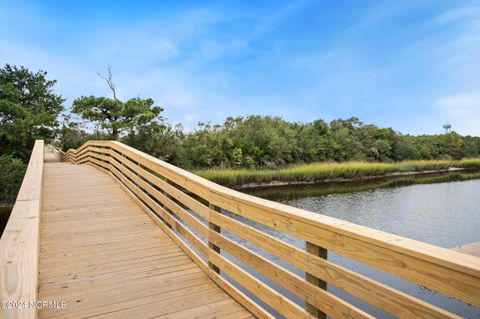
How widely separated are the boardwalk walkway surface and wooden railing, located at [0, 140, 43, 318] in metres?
0.68

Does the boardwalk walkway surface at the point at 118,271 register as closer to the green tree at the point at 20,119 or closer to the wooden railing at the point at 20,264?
the wooden railing at the point at 20,264

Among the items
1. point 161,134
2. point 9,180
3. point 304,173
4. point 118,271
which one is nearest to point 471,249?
point 118,271

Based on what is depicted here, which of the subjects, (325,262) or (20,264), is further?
(325,262)

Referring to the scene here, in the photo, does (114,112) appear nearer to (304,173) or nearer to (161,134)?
(161,134)

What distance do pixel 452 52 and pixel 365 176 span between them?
11.5 meters

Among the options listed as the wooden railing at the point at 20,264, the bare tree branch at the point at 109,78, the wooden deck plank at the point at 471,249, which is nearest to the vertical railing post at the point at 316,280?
the wooden railing at the point at 20,264

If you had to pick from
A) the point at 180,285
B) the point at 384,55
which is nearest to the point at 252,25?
the point at 384,55

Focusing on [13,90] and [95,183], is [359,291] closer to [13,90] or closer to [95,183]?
[95,183]

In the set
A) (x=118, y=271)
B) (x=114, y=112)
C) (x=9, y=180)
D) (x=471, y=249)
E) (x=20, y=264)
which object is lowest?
(x=471, y=249)

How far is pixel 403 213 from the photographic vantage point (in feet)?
35.8

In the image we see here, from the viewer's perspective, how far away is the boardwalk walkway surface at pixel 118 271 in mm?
2416

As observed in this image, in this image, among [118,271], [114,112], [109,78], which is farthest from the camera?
[109,78]

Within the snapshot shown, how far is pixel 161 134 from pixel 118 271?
658 inches

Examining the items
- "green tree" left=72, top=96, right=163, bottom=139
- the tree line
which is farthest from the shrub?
"green tree" left=72, top=96, right=163, bottom=139
